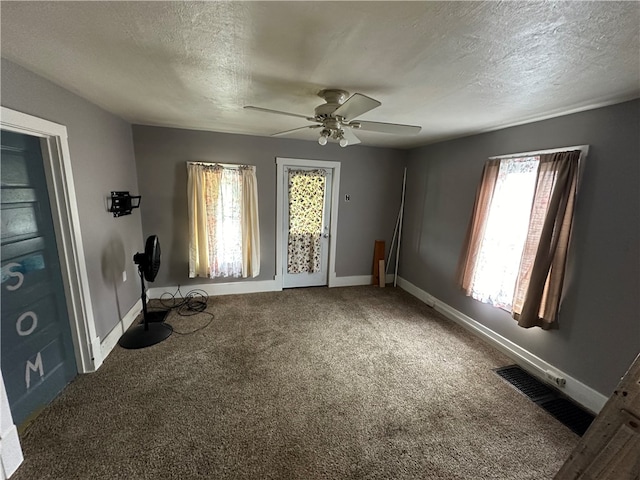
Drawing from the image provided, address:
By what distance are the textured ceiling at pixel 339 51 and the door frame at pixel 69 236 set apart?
388 millimetres

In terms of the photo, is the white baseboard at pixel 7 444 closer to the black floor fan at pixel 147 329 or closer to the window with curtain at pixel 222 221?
the black floor fan at pixel 147 329

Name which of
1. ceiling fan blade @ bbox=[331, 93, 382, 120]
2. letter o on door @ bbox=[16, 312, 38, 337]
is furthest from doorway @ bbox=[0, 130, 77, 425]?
ceiling fan blade @ bbox=[331, 93, 382, 120]

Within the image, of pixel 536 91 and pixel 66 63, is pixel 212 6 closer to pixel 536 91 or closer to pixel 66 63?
pixel 66 63

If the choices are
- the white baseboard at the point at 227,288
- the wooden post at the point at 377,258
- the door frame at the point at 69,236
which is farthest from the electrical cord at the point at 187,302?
the wooden post at the point at 377,258

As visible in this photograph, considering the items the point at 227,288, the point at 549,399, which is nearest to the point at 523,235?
the point at 549,399

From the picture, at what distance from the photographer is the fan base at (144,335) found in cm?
253

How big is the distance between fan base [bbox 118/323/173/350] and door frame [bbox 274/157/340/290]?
1.60 metres

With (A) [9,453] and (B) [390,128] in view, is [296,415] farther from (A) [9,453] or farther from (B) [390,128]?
(B) [390,128]

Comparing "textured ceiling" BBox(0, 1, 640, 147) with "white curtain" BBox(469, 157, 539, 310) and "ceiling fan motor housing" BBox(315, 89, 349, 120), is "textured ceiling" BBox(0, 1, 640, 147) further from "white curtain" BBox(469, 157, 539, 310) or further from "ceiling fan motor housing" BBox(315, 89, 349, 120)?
"white curtain" BBox(469, 157, 539, 310)

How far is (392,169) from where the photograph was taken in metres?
4.20

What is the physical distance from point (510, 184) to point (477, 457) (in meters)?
2.31

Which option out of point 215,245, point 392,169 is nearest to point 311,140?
point 392,169

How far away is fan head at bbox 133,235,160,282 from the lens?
258cm

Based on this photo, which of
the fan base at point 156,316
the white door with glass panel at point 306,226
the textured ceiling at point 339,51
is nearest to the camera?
the textured ceiling at point 339,51
